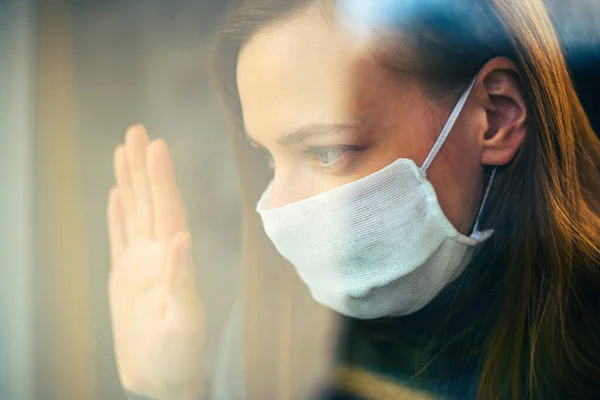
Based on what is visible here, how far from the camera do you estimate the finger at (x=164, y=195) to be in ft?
4.74

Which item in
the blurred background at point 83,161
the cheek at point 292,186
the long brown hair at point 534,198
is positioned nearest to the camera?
the long brown hair at point 534,198

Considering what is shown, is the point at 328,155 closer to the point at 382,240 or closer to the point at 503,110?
the point at 382,240

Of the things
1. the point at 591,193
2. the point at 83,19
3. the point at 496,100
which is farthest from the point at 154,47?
the point at 591,193

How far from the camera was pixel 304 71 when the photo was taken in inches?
46.6

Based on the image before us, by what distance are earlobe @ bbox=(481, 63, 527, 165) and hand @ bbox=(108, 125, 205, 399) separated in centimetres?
72

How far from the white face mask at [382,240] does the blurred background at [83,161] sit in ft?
0.86

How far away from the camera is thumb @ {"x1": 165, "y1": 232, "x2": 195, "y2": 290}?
144 cm

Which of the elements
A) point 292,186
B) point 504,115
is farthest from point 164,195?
point 504,115

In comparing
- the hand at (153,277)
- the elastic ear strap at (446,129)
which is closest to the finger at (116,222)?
the hand at (153,277)

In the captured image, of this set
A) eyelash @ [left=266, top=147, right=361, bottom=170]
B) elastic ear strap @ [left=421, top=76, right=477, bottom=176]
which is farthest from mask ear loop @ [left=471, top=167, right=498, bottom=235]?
eyelash @ [left=266, top=147, right=361, bottom=170]

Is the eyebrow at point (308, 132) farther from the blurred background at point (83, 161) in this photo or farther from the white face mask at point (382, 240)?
the blurred background at point (83, 161)

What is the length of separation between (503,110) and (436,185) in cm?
18

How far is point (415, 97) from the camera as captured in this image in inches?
44.4

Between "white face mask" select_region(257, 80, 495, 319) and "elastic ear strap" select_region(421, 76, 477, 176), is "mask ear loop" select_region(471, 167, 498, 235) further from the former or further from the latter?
"elastic ear strap" select_region(421, 76, 477, 176)
